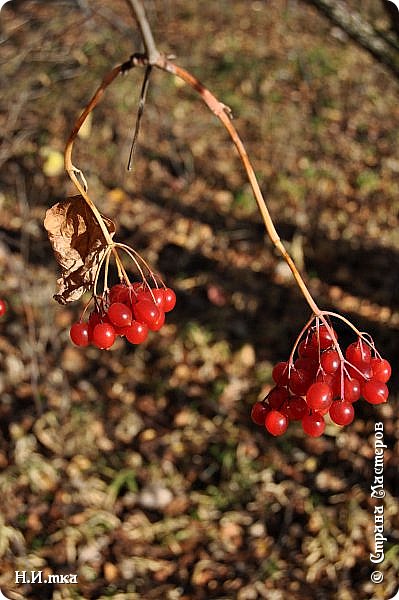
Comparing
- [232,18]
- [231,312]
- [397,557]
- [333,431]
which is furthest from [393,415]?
[232,18]

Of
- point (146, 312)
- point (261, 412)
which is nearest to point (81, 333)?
point (146, 312)

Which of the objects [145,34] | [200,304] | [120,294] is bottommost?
Answer: [200,304]

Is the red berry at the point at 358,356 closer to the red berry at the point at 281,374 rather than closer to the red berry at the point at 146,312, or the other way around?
the red berry at the point at 281,374

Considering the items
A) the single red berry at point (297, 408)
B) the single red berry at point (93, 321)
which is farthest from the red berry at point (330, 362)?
the single red berry at point (93, 321)

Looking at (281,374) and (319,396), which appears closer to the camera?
(319,396)

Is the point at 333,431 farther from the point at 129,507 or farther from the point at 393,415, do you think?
the point at 129,507

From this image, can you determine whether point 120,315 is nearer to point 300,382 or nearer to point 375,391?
point 300,382

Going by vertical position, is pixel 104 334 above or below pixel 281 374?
above

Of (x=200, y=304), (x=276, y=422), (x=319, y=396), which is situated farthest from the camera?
(x=200, y=304)
